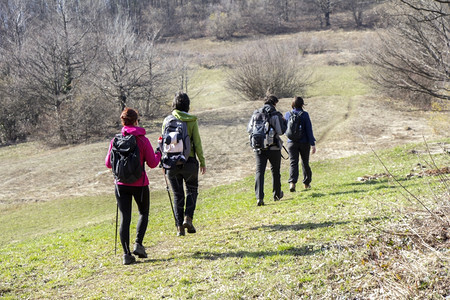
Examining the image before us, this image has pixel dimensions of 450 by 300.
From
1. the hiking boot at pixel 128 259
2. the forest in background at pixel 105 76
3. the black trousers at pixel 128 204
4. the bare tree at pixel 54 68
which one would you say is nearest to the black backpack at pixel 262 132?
the black trousers at pixel 128 204

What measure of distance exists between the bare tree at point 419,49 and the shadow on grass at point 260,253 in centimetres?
1361

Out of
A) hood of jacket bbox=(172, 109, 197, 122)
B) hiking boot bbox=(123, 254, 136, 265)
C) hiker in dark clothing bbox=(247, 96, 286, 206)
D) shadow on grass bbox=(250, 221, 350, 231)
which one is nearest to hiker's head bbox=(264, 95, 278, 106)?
hiker in dark clothing bbox=(247, 96, 286, 206)

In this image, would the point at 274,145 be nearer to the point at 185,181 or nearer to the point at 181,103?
the point at 185,181

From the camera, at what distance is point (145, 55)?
1598 inches

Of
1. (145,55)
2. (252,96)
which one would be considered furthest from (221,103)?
(145,55)

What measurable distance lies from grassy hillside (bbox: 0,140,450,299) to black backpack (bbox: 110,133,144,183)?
4.76 ft

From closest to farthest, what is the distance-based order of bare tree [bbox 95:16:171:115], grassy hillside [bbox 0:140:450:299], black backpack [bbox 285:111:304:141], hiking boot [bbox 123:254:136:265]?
grassy hillside [bbox 0:140:450:299] < hiking boot [bbox 123:254:136:265] < black backpack [bbox 285:111:304:141] < bare tree [bbox 95:16:171:115]

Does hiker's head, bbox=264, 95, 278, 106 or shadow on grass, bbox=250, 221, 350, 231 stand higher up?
hiker's head, bbox=264, 95, 278, 106

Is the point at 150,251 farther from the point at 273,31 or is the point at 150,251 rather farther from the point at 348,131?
the point at 273,31

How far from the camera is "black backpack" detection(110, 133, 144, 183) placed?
250 inches

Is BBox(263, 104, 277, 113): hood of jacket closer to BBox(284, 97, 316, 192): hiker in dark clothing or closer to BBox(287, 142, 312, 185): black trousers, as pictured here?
BBox(284, 97, 316, 192): hiker in dark clothing

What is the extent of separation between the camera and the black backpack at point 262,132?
9.23 meters

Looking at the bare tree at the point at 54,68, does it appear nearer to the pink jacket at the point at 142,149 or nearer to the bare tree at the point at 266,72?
the bare tree at the point at 266,72

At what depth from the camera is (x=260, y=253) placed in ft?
21.0
